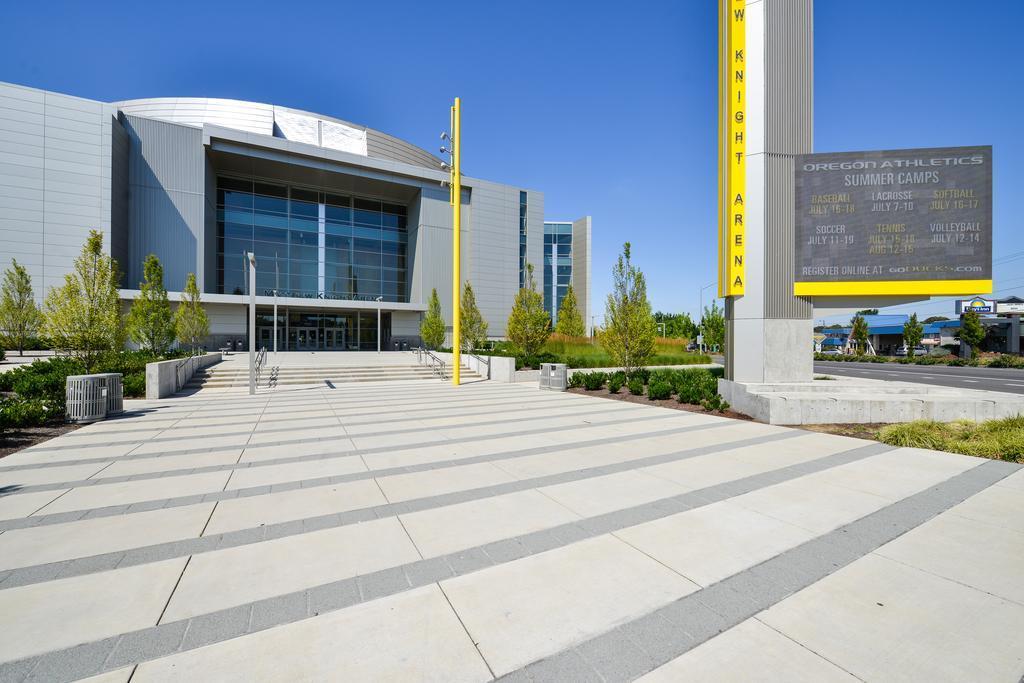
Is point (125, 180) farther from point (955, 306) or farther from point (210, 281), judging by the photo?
point (955, 306)

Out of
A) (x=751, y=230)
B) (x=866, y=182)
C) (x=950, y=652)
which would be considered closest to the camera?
(x=950, y=652)

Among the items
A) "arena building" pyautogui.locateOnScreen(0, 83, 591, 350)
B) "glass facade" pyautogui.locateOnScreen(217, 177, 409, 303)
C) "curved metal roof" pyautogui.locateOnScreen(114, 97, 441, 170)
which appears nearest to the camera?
"arena building" pyautogui.locateOnScreen(0, 83, 591, 350)

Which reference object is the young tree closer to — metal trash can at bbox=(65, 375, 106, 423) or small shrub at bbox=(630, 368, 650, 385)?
small shrub at bbox=(630, 368, 650, 385)

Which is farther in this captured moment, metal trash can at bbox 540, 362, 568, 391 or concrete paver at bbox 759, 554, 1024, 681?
metal trash can at bbox 540, 362, 568, 391

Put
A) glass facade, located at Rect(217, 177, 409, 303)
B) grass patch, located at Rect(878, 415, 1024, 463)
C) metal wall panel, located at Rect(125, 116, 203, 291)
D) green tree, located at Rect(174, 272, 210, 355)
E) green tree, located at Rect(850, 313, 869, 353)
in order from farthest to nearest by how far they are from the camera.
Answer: green tree, located at Rect(850, 313, 869, 353), glass facade, located at Rect(217, 177, 409, 303), metal wall panel, located at Rect(125, 116, 203, 291), green tree, located at Rect(174, 272, 210, 355), grass patch, located at Rect(878, 415, 1024, 463)

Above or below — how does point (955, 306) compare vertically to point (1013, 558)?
above

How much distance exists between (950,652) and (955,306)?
88259 mm

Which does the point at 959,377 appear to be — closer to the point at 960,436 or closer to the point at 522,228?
the point at 960,436

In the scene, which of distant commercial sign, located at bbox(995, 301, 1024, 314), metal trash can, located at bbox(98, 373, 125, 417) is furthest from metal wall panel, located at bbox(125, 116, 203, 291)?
distant commercial sign, located at bbox(995, 301, 1024, 314)

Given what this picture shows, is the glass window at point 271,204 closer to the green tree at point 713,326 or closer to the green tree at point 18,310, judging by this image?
the green tree at point 18,310

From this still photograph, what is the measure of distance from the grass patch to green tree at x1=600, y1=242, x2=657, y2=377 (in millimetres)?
9021

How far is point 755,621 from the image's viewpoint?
2912mm

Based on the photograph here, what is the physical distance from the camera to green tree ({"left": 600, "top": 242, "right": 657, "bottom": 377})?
17094mm

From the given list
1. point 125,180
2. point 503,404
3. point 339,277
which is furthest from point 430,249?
point 503,404
